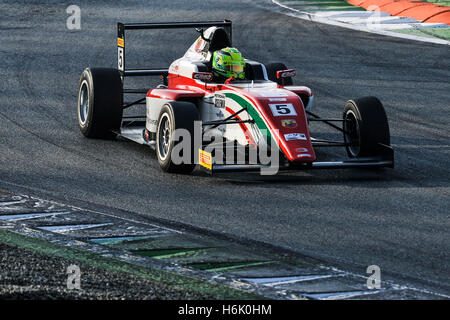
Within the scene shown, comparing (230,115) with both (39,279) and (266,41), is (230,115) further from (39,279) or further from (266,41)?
(266,41)

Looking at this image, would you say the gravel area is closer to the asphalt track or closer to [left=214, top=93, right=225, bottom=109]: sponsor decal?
the asphalt track

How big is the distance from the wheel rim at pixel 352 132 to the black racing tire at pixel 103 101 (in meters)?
2.77

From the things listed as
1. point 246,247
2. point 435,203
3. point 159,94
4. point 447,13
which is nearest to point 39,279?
point 246,247

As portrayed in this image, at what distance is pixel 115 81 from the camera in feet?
37.1

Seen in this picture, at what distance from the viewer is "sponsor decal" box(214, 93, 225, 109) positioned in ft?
33.6

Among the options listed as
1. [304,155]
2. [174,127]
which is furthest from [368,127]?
[174,127]

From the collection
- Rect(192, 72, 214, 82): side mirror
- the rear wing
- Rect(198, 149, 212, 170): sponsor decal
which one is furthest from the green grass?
the rear wing

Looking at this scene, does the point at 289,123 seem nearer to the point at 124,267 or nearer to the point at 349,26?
the point at 124,267

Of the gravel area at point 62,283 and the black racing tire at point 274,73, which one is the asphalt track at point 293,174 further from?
the gravel area at point 62,283

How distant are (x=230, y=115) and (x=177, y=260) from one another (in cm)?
354

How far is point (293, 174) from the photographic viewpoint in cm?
981

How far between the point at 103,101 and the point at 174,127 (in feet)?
6.53

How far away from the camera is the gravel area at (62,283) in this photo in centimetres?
587

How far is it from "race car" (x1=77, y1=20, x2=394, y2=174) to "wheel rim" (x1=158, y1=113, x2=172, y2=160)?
1cm
